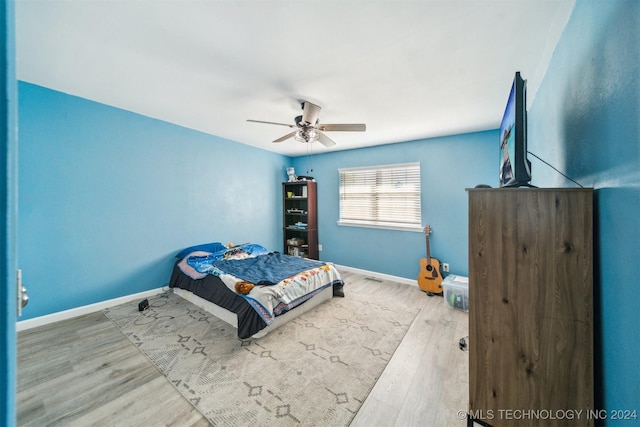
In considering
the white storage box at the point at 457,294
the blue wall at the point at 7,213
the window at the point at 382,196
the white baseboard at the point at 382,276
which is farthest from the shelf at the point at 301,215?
the blue wall at the point at 7,213

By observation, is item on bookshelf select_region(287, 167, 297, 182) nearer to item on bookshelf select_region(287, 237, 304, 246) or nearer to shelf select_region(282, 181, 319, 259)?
shelf select_region(282, 181, 319, 259)

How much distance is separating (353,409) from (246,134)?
12.1 ft

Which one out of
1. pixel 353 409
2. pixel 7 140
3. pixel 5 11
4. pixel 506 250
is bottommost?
pixel 353 409

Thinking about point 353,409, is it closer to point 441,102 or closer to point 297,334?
point 297,334

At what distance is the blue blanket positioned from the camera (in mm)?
2658

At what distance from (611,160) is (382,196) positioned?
10.7ft

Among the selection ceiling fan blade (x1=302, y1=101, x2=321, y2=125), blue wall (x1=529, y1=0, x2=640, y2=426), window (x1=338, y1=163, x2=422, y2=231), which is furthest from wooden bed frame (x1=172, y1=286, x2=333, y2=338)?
blue wall (x1=529, y1=0, x2=640, y2=426)

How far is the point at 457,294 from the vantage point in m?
2.89

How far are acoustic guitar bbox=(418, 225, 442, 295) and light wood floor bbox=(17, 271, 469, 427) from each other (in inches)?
35.7

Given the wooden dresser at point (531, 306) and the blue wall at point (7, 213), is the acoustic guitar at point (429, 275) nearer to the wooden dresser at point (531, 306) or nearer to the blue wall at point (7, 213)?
the wooden dresser at point (531, 306)

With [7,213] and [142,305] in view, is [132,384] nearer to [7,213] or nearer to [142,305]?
[142,305]

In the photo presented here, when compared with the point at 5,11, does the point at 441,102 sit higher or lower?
higher

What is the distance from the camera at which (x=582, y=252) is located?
3.34ft

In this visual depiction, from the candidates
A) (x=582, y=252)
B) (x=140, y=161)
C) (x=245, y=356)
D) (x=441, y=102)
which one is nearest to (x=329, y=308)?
(x=245, y=356)
